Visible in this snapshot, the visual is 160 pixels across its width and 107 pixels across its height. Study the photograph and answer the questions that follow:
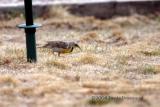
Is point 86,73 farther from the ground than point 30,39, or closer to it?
closer to it

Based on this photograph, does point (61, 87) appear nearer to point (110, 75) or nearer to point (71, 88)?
point (71, 88)

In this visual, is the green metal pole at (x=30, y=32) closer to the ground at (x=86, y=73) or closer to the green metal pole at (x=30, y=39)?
the green metal pole at (x=30, y=39)

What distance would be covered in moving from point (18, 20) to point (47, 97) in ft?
26.1

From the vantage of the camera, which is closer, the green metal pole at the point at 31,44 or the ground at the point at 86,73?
the ground at the point at 86,73

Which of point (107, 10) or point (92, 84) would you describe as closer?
point (92, 84)

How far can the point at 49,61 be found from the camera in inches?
318

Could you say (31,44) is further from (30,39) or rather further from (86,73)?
(86,73)

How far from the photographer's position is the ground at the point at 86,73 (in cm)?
609

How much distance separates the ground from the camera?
6.09 metres

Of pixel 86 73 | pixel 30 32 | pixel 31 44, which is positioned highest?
pixel 30 32

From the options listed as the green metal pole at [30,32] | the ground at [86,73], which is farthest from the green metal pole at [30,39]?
the ground at [86,73]

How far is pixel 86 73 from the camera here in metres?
7.41

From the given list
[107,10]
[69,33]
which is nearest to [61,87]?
[69,33]

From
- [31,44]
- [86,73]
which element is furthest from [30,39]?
[86,73]
